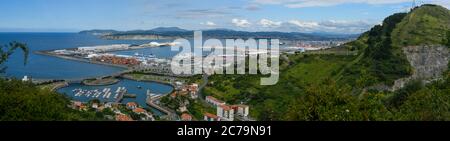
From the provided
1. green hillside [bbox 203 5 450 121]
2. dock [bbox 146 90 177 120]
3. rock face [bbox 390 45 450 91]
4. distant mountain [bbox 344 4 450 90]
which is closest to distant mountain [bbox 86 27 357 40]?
green hillside [bbox 203 5 450 121]

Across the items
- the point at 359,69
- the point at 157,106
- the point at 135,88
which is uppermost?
the point at 359,69

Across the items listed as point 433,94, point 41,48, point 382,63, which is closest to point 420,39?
point 382,63

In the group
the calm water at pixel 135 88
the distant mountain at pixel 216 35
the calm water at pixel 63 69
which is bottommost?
the calm water at pixel 135 88

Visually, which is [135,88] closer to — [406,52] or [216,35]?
[216,35]

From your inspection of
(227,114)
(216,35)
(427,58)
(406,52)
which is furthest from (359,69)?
(227,114)

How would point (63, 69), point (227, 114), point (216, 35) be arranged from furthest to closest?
1. point (63, 69)
2. point (216, 35)
3. point (227, 114)

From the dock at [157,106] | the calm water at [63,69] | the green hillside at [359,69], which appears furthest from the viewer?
the calm water at [63,69]

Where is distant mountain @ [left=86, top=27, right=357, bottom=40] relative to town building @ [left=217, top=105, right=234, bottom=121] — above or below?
above

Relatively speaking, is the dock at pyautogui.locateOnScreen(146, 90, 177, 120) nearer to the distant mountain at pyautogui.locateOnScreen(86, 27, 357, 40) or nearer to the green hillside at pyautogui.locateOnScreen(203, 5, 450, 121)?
the green hillside at pyautogui.locateOnScreen(203, 5, 450, 121)

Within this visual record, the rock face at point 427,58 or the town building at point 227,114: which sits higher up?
the rock face at point 427,58

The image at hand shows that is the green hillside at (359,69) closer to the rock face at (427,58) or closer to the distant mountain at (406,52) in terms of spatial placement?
the distant mountain at (406,52)

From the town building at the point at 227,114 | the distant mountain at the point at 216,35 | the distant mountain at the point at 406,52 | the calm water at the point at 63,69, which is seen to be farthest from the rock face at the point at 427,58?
the town building at the point at 227,114
